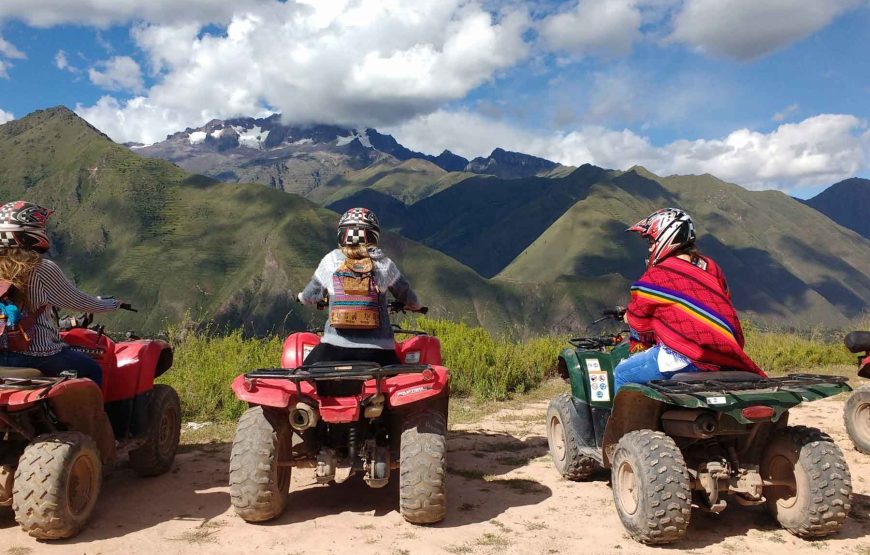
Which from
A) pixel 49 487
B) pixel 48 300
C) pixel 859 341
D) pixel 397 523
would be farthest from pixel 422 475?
pixel 859 341

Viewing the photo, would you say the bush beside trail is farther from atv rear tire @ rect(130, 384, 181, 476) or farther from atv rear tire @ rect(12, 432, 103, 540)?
atv rear tire @ rect(12, 432, 103, 540)

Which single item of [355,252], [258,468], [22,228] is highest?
[22,228]

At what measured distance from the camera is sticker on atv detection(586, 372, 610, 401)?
208 inches

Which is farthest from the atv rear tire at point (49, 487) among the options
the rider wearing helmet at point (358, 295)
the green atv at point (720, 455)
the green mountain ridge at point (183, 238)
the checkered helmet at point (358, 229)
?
the green mountain ridge at point (183, 238)

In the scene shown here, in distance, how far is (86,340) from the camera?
5.32 m

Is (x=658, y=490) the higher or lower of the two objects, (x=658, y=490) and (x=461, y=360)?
the lower

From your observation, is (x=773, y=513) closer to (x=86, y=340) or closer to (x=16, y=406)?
(x=16, y=406)

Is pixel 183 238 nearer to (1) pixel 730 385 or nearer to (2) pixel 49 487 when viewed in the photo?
(2) pixel 49 487

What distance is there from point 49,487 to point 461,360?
20.4 feet

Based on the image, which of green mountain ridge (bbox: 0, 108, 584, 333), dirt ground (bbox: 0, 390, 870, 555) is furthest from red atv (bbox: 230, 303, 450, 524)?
green mountain ridge (bbox: 0, 108, 584, 333)

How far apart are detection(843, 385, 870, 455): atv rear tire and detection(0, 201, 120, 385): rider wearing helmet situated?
6626 millimetres

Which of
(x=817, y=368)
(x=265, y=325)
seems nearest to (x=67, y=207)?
(x=265, y=325)

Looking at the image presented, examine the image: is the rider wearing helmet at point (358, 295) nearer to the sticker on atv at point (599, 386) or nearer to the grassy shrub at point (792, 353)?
the sticker on atv at point (599, 386)

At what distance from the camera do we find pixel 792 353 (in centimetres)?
1211
